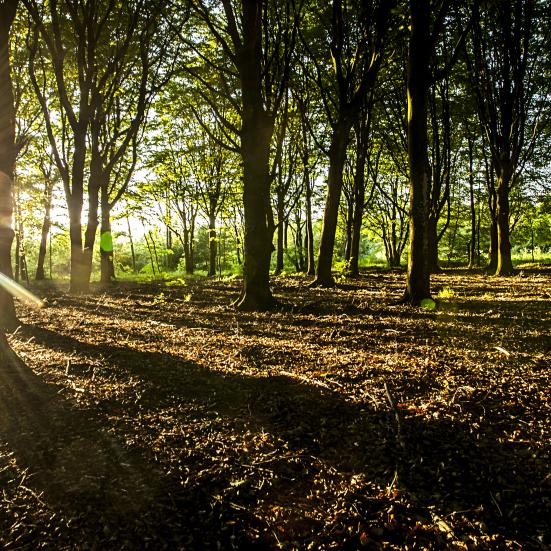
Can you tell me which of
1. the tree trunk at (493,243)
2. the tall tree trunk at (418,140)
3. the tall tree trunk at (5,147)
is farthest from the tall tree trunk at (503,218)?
the tall tree trunk at (5,147)

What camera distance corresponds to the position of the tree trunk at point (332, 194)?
12336mm

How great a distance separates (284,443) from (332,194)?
34.5ft

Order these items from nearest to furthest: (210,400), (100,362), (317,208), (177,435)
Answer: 1. (177,435)
2. (210,400)
3. (100,362)
4. (317,208)

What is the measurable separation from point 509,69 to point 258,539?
18193 mm

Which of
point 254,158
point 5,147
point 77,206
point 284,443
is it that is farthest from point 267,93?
point 284,443

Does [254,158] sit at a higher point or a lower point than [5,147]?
higher

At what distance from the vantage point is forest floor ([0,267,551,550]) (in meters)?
2.20

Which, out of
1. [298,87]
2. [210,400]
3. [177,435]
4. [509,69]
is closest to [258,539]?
[177,435]

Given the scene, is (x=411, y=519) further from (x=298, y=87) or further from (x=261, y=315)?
(x=298, y=87)

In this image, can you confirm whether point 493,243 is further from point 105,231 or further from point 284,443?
point 284,443

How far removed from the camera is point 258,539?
214 cm

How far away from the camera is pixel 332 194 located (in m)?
12.7

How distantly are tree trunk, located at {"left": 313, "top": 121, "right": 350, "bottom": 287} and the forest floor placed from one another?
7.00 metres

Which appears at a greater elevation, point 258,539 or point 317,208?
point 317,208
